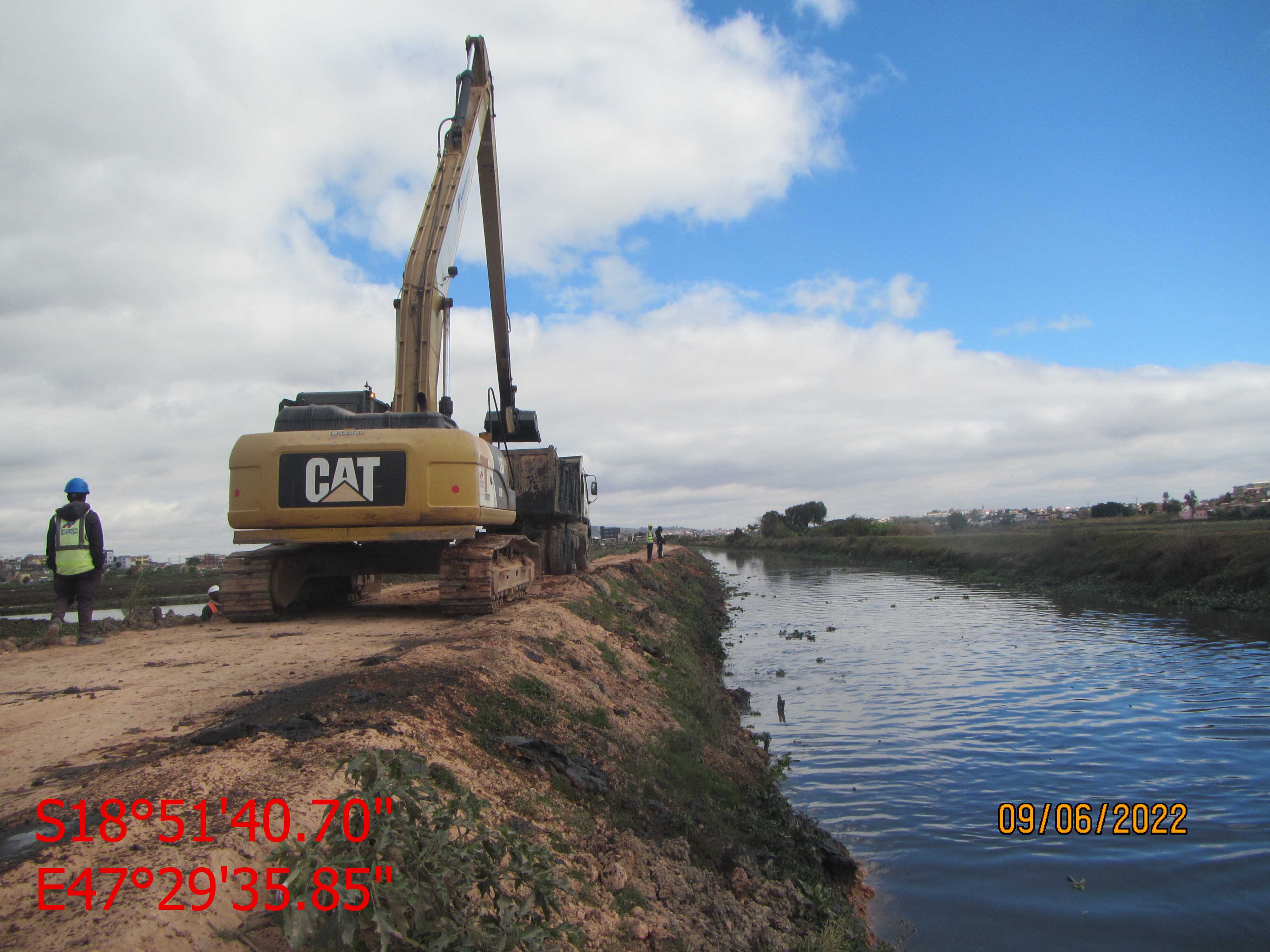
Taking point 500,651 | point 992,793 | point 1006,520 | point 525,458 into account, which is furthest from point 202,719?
point 1006,520

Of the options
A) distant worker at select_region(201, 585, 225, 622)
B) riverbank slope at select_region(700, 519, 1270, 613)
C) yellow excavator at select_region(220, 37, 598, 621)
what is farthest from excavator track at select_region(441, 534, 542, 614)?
riverbank slope at select_region(700, 519, 1270, 613)

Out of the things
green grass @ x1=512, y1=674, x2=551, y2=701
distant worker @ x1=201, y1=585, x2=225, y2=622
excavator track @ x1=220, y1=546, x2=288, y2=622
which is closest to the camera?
green grass @ x1=512, y1=674, x2=551, y2=701

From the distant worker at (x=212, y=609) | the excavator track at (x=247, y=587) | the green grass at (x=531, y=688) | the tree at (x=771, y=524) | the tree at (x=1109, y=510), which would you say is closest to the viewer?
the green grass at (x=531, y=688)

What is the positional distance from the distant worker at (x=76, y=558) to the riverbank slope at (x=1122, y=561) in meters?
26.4

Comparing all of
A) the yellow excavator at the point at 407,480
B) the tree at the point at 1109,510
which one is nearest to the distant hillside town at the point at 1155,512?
the tree at the point at 1109,510

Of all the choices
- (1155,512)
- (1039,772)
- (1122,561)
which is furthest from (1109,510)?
(1039,772)

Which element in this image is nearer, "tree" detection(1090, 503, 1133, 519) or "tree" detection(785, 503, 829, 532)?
"tree" detection(1090, 503, 1133, 519)

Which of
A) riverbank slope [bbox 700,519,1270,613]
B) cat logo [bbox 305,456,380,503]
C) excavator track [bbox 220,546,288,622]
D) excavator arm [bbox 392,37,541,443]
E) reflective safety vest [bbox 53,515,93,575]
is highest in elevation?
A: excavator arm [bbox 392,37,541,443]

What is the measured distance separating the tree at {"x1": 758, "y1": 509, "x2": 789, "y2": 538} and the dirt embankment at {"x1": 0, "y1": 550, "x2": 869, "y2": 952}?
104634 millimetres

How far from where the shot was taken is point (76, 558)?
9.23m

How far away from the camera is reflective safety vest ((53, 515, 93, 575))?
920 cm

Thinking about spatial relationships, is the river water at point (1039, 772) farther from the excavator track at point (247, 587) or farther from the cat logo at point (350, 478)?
the excavator track at point (247, 587)

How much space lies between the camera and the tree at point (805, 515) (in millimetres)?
117375

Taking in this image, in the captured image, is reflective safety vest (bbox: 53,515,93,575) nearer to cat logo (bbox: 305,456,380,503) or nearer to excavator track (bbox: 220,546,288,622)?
excavator track (bbox: 220,546,288,622)
